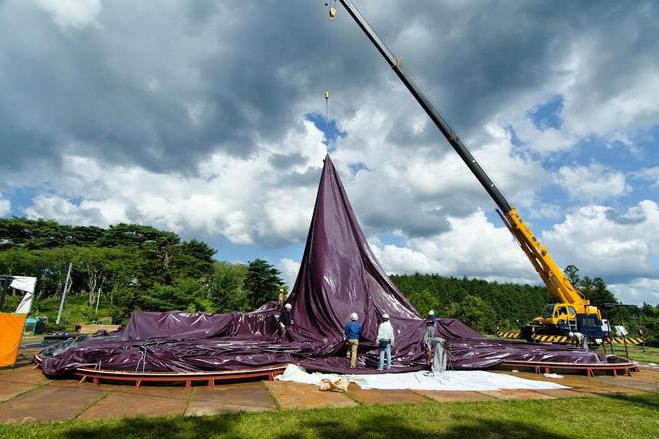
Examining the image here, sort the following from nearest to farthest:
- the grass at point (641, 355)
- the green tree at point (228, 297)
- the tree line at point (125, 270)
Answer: the grass at point (641, 355) → the tree line at point (125, 270) → the green tree at point (228, 297)

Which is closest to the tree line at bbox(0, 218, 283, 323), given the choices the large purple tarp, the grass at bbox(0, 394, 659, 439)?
the large purple tarp

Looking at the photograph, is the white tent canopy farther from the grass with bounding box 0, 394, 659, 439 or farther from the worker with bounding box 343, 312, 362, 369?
the worker with bounding box 343, 312, 362, 369

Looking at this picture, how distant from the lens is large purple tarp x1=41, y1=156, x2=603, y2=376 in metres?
7.14

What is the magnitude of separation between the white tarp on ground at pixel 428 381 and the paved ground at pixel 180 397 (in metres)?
0.32

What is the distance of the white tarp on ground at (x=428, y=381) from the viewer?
23.1 ft

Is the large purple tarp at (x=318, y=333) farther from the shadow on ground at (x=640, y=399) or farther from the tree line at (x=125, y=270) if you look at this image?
the tree line at (x=125, y=270)

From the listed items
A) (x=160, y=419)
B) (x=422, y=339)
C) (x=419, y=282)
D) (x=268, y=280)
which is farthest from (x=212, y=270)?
(x=160, y=419)

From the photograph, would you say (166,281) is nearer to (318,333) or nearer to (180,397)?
(318,333)

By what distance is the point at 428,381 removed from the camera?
7.56 m

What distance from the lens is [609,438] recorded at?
425 cm

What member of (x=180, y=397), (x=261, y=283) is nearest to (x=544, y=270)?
(x=180, y=397)

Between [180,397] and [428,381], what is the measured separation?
462cm

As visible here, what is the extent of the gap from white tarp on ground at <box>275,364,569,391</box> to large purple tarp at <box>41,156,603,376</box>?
375 mm

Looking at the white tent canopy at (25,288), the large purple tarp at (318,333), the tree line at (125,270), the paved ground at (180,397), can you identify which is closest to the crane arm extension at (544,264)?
the large purple tarp at (318,333)
